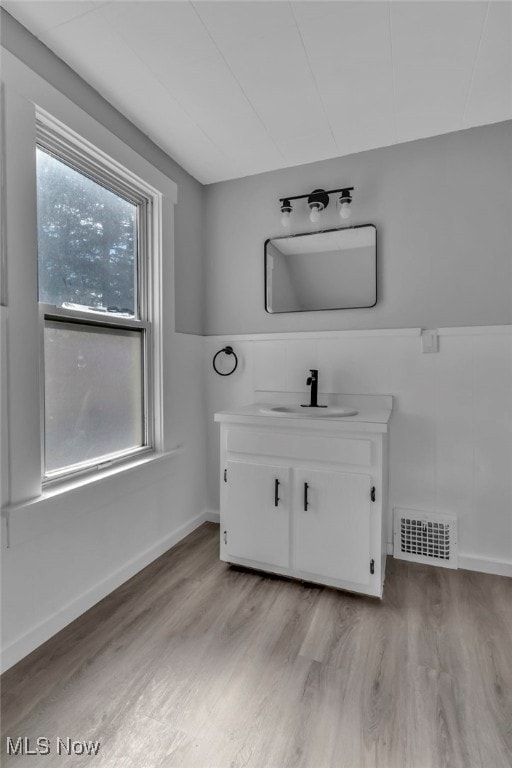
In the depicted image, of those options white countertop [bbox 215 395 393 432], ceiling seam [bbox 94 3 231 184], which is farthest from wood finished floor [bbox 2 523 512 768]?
ceiling seam [bbox 94 3 231 184]

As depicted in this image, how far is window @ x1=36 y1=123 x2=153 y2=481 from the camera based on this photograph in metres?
1.53

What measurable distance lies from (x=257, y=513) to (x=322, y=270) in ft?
4.71

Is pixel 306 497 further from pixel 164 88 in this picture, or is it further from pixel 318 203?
pixel 164 88

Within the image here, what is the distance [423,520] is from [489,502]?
0.34 metres

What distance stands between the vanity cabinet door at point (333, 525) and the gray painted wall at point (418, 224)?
0.95 meters

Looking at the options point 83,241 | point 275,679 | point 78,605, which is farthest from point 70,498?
point 83,241

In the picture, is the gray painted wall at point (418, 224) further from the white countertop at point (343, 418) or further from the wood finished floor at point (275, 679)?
the wood finished floor at point (275, 679)

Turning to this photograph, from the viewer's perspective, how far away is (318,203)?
2154 mm

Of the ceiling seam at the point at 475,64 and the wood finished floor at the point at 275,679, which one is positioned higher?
the ceiling seam at the point at 475,64

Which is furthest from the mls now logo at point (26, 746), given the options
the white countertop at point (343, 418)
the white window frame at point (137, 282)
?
the white countertop at point (343, 418)

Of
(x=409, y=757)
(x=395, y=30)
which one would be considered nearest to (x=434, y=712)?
(x=409, y=757)

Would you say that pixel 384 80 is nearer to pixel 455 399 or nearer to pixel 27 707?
pixel 455 399

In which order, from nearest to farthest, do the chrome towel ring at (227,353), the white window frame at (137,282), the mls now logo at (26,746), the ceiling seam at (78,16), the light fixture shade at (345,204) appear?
the mls now logo at (26,746), the ceiling seam at (78,16), the white window frame at (137,282), the light fixture shade at (345,204), the chrome towel ring at (227,353)

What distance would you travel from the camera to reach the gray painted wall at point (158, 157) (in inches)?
53.7
